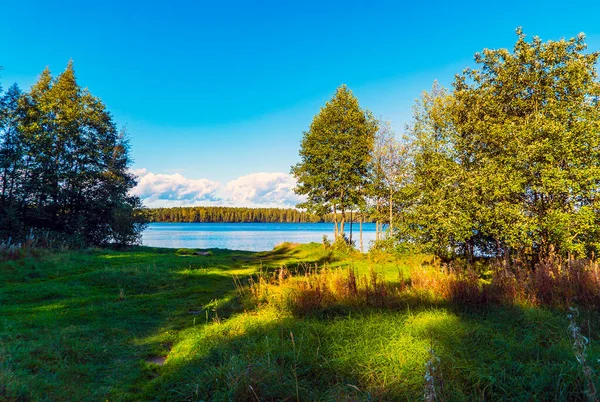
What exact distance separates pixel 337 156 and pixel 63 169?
2272cm

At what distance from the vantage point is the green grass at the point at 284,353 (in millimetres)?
4180

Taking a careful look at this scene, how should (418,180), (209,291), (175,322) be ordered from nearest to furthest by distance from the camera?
(175,322), (209,291), (418,180)

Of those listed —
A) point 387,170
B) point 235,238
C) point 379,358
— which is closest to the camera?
point 379,358

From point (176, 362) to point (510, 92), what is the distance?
683 inches

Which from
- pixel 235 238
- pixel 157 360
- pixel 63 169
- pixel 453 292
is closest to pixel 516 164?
pixel 453 292

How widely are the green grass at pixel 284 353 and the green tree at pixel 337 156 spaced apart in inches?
803

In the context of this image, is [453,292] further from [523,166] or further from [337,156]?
[337,156]

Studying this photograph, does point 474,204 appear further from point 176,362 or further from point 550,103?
point 176,362

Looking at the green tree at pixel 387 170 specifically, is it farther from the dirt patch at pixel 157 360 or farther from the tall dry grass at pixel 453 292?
the dirt patch at pixel 157 360

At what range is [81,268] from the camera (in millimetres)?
15438

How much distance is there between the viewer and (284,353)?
203 inches

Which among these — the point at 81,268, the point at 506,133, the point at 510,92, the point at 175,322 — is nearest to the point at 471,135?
the point at 510,92

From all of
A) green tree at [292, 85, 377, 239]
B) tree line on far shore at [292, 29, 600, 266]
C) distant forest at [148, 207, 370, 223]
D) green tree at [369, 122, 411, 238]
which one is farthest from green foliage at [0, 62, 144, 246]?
distant forest at [148, 207, 370, 223]

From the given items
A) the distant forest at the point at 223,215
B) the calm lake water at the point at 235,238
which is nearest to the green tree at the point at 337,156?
the calm lake water at the point at 235,238
